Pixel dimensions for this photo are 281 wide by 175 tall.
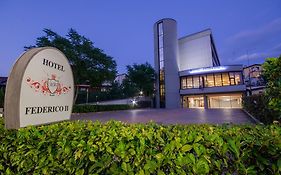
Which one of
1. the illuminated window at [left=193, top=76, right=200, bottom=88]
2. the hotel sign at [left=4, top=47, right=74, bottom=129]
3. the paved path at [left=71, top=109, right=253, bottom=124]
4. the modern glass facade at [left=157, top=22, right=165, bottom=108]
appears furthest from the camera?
the modern glass facade at [left=157, top=22, right=165, bottom=108]

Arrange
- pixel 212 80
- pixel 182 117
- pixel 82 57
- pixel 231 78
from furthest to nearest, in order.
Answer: pixel 212 80, pixel 231 78, pixel 82 57, pixel 182 117

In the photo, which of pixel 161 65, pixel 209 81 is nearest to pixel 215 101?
pixel 209 81

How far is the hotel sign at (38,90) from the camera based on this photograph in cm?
275

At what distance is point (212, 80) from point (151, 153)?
3450 centimetres

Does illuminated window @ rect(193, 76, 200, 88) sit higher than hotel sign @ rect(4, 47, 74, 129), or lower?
higher

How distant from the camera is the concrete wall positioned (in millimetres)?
37000

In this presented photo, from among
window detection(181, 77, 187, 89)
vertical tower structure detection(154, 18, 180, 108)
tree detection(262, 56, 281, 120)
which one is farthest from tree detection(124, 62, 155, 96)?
tree detection(262, 56, 281, 120)

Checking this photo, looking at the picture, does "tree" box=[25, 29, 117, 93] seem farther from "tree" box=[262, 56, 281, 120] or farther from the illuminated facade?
"tree" box=[262, 56, 281, 120]

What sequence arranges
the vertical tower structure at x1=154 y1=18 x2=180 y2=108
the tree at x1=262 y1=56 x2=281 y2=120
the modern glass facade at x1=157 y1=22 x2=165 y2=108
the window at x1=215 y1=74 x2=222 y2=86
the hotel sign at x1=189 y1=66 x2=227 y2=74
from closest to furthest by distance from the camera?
the tree at x1=262 y1=56 x2=281 y2=120 < the hotel sign at x1=189 y1=66 x2=227 y2=74 < the window at x1=215 y1=74 x2=222 y2=86 < the vertical tower structure at x1=154 y1=18 x2=180 y2=108 < the modern glass facade at x1=157 y1=22 x2=165 y2=108

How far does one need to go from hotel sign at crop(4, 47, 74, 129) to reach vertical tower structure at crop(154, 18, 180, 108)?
30.8 meters

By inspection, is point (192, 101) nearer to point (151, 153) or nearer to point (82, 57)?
point (82, 57)

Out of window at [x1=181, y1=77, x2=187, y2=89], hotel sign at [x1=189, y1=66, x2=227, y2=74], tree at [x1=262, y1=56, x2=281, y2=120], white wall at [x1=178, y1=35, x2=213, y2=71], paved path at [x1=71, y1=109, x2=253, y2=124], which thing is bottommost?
paved path at [x1=71, y1=109, x2=253, y2=124]

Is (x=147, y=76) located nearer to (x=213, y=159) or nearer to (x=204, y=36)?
(x=204, y=36)

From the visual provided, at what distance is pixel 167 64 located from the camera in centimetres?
3428
